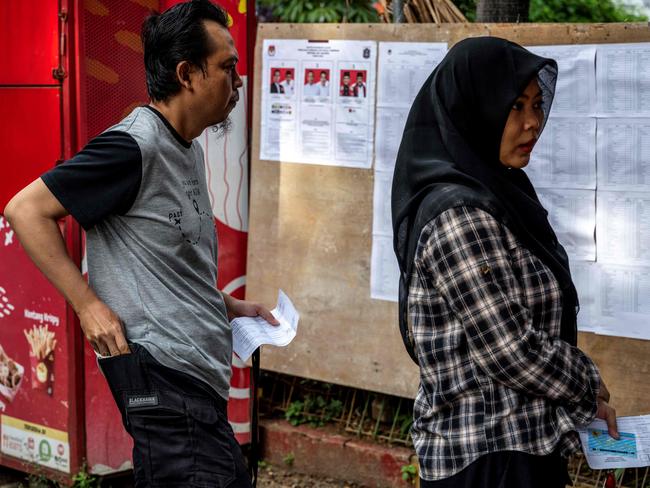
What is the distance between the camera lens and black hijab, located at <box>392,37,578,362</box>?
2176mm

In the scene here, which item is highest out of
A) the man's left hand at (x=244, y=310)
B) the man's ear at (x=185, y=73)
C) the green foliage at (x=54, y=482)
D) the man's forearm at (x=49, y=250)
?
the man's ear at (x=185, y=73)

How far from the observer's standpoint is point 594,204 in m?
3.85

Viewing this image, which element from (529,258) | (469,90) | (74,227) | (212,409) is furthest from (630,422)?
(74,227)

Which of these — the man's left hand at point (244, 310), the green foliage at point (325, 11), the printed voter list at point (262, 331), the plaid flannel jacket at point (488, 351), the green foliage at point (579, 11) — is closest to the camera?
the plaid flannel jacket at point (488, 351)

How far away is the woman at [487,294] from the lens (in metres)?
2.09

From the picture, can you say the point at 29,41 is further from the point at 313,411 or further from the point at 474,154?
the point at 474,154

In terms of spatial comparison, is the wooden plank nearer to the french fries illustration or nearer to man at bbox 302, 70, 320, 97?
man at bbox 302, 70, 320, 97

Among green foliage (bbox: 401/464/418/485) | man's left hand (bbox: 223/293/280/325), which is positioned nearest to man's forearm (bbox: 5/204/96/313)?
man's left hand (bbox: 223/293/280/325)

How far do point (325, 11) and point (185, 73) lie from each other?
18.2 feet

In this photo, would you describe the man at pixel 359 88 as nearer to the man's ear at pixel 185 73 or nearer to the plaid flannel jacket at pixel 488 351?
the man's ear at pixel 185 73

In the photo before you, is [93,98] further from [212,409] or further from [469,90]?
[469,90]

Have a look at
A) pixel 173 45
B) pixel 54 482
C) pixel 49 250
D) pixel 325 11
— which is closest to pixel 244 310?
pixel 49 250

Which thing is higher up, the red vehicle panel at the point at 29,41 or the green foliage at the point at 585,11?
the green foliage at the point at 585,11

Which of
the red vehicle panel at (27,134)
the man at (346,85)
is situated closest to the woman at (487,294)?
the man at (346,85)
